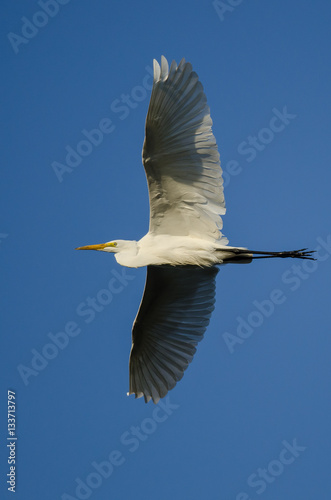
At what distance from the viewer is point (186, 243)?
8.80 m

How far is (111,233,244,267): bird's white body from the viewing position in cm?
873

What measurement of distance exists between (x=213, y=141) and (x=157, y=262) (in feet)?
5.70

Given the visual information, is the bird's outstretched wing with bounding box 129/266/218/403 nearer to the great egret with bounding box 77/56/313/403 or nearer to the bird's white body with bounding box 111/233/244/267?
the great egret with bounding box 77/56/313/403

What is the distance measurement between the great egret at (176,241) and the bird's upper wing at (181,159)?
0.01 meters

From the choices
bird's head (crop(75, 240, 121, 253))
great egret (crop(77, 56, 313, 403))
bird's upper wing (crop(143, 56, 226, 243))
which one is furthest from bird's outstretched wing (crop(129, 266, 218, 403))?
bird's upper wing (crop(143, 56, 226, 243))

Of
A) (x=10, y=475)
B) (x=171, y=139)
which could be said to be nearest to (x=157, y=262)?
(x=171, y=139)

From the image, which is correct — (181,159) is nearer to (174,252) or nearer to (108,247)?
(174,252)

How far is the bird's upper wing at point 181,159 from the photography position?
7.83 m

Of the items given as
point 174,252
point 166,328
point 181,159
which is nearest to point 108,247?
point 174,252

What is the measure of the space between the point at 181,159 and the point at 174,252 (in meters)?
1.24

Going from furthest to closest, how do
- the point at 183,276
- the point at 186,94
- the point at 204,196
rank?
1. the point at 183,276
2. the point at 204,196
3. the point at 186,94

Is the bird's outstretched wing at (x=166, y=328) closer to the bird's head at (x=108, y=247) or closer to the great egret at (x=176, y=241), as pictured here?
the great egret at (x=176, y=241)

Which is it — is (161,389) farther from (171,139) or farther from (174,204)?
(171,139)

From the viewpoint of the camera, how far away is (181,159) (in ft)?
27.1
